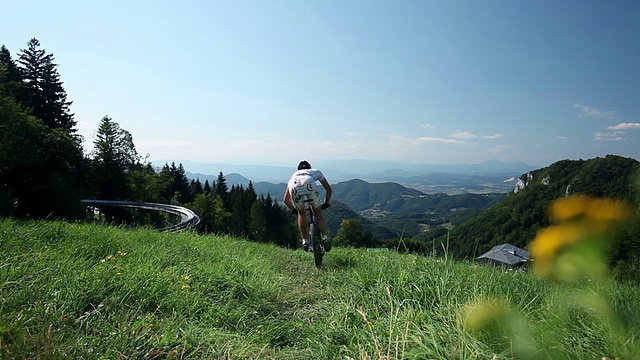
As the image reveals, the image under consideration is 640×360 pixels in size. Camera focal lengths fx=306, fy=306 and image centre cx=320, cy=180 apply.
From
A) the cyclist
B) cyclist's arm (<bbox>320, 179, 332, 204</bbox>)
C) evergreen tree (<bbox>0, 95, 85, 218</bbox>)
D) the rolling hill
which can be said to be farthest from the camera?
evergreen tree (<bbox>0, 95, 85, 218</bbox>)

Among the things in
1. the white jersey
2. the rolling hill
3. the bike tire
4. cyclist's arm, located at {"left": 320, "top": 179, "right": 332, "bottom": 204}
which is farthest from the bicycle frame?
the rolling hill

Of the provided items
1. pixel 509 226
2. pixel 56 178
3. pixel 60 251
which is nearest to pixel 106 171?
pixel 56 178

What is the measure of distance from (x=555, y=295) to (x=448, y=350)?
1239mm

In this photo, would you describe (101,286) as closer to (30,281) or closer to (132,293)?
(132,293)

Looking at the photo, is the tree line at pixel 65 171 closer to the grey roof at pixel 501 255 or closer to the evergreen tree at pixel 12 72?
the evergreen tree at pixel 12 72

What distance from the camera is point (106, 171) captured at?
43500mm

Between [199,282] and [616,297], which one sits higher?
[616,297]

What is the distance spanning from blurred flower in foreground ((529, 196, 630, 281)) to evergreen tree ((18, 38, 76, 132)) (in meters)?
46.6

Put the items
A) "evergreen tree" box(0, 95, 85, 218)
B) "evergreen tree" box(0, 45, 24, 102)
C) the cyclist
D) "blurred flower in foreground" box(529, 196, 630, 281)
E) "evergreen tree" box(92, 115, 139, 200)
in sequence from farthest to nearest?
"evergreen tree" box(92, 115, 139, 200) < "evergreen tree" box(0, 45, 24, 102) < "evergreen tree" box(0, 95, 85, 218) < the cyclist < "blurred flower in foreground" box(529, 196, 630, 281)

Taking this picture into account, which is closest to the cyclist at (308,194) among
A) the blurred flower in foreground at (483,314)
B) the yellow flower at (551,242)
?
the blurred flower in foreground at (483,314)

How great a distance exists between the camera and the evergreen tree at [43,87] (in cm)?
3659

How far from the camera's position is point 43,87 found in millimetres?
38188

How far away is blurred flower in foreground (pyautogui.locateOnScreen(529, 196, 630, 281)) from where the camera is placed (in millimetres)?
1521

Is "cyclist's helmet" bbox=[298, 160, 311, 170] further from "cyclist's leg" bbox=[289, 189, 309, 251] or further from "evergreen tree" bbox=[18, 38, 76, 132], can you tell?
"evergreen tree" bbox=[18, 38, 76, 132]
